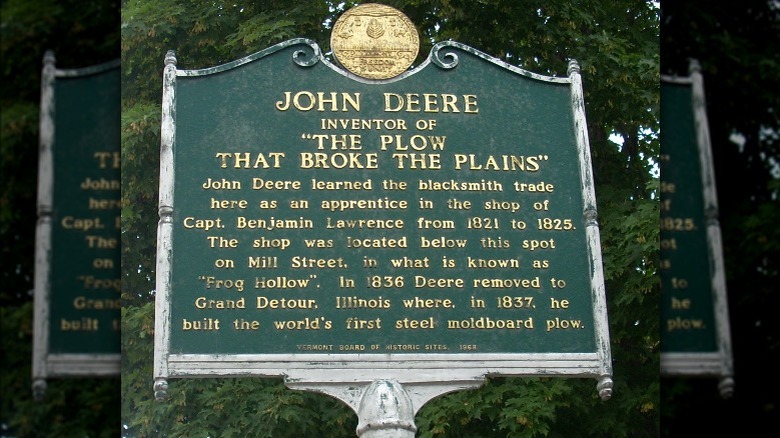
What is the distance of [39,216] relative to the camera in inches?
239

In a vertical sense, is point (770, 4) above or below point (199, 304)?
above

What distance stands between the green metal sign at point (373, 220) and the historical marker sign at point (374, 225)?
0.5 inches

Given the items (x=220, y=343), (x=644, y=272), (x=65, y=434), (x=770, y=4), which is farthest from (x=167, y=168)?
(x=644, y=272)

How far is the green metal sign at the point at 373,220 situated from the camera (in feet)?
30.2

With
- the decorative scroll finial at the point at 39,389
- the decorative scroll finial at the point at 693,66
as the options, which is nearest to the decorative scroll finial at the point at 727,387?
the decorative scroll finial at the point at 693,66

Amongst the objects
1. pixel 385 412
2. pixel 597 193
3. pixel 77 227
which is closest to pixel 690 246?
pixel 385 412

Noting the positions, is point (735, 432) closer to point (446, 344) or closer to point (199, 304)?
point (446, 344)

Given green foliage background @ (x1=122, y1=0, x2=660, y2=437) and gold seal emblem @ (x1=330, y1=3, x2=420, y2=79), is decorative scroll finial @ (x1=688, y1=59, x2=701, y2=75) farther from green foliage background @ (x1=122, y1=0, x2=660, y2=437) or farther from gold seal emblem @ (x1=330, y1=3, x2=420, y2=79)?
green foliage background @ (x1=122, y1=0, x2=660, y2=437)

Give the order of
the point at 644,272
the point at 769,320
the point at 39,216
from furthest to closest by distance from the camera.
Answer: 1. the point at 644,272
2. the point at 39,216
3. the point at 769,320

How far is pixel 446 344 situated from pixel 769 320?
3866 mm

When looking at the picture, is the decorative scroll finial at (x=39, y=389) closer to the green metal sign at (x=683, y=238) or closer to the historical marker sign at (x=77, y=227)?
the historical marker sign at (x=77, y=227)

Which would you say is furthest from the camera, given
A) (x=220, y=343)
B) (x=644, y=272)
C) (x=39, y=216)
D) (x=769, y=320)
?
(x=644, y=272)

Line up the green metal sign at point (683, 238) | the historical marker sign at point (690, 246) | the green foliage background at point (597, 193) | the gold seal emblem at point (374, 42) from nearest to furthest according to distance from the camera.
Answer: the historical marker sign at point (690, 246)
the green metal sign at point (683, 238)
the gold seal emblem at point (374, 42)
the green foliage background at point (597, 193)

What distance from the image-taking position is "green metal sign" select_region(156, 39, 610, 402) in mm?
9203
